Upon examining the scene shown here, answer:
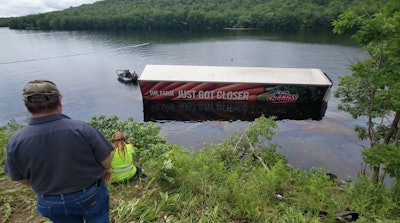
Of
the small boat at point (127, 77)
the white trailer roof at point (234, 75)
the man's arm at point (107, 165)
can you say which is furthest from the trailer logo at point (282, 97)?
the man's arm at point (107, 165)

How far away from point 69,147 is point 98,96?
25309mm

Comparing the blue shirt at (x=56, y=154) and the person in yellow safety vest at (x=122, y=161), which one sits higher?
the blue shirt at (x=56, y=154)

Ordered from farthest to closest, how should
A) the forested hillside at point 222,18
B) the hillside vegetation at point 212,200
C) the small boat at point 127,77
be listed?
the forested hillside at point 222,18 → the small boat at point 127,77 → the hillside vegetation at point 212,200

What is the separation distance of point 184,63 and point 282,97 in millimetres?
20928

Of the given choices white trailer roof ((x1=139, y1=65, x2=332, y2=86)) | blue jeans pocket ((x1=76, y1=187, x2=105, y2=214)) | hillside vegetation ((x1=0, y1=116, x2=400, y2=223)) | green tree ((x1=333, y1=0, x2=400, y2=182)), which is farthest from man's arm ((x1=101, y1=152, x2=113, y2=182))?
white trailer roof ((x1=139, y1=65, x2=332, y2=86))

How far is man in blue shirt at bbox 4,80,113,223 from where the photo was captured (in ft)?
7.20

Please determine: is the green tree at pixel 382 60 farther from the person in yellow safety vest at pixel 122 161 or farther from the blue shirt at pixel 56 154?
the blue shirt at pixel 56 154

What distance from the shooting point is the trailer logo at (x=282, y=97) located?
2030cm

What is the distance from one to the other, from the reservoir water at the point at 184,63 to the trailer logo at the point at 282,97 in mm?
1994

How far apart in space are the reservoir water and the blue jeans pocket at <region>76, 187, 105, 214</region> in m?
11.9

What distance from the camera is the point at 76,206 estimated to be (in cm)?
249

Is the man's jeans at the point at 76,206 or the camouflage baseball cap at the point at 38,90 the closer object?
the camouflage baseball cap at the point at 38,90

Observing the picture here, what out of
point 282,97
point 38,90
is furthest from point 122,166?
point 282,97

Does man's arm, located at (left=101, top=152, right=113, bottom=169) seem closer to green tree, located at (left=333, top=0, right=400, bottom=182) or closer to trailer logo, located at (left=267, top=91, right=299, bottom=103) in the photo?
green tree, located at (left=333, top=0, right=400, bottom=182)
